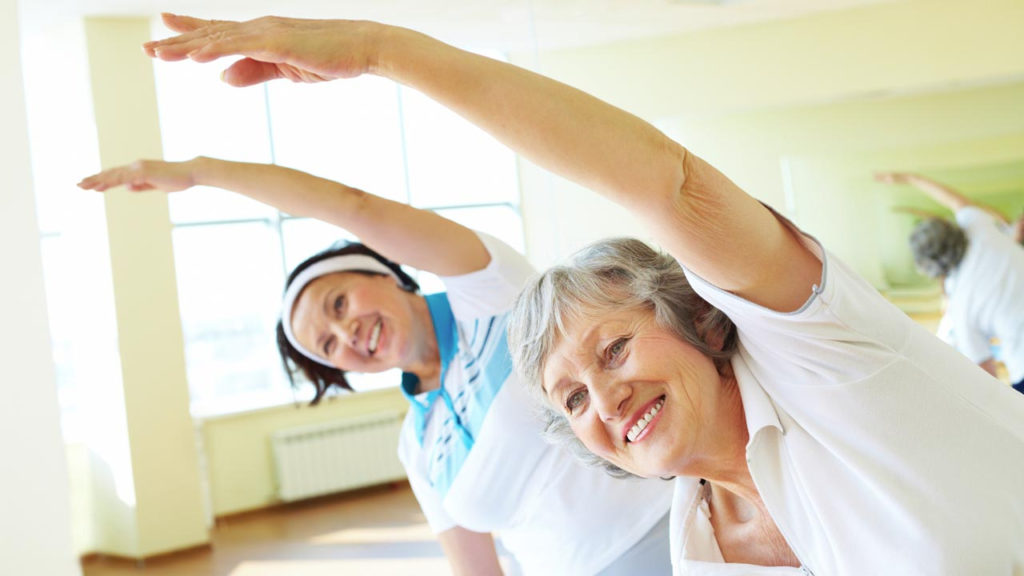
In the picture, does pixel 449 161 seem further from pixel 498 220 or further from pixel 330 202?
pixel 330 202

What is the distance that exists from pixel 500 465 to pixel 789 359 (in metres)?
0.91

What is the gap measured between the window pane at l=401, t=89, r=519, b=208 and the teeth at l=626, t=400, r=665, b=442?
22.0 feet

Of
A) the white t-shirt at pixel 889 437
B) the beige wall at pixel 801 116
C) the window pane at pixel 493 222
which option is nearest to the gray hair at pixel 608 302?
the white t-shirt at pixel 889 437

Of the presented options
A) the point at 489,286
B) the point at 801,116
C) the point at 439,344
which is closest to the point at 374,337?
the point at 439,344

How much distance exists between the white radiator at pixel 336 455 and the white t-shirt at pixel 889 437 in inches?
249

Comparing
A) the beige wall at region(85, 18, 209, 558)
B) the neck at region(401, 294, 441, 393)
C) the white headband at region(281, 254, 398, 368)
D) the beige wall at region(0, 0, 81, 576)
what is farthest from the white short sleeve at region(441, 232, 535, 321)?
the beige wall at region(85, 18, 209, 558)

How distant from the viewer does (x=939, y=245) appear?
157 inches

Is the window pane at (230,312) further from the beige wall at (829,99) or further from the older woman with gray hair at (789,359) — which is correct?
the older woman with gray hair at (789,359)

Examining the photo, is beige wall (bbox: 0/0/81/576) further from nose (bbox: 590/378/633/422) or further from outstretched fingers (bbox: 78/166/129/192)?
nose (bbox: 590/378/633/422)

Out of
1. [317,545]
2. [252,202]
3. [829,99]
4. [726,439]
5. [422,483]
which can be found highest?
[829,99]

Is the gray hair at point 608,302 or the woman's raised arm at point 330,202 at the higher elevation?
the woman's raised arm at point 330,202

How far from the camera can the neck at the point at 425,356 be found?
2.12 m

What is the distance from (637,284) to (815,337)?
0.33 metres

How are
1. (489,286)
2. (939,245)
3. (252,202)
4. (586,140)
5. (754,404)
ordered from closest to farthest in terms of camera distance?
1. (586,140)
2. (754,404)
3. (489,286)
4. (939,245)
5. (252,202)
